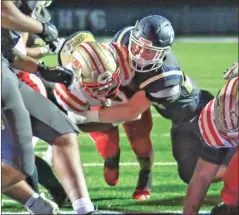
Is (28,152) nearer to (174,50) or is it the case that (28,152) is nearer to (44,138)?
(44,138)

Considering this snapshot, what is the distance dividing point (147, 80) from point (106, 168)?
33cm

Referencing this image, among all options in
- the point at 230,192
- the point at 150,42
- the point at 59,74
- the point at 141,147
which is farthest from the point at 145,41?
the point at 230,192

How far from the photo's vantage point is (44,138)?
2.03m

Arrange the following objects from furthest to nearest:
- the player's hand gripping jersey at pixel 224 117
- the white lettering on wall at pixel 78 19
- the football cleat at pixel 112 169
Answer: the football cleat at pixel 112 169, the white lettering on wall at pixel 78 19, the player's hand gripping jersey at pixel 224 117

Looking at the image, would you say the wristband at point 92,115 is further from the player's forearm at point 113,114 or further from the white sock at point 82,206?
the white sock at point 82,206

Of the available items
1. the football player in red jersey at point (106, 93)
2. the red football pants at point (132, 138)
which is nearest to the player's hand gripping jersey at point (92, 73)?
the football player in red jersey at point (106, 93)

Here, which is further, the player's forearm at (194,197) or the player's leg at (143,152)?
the player's leg at (143,152)

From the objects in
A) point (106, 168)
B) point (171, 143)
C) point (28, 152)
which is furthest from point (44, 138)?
point (171, 143)

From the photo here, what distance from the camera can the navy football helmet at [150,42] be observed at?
1962mm

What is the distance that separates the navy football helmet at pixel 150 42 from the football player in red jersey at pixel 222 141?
0.17 metres

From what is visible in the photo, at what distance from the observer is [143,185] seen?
2.15 meters

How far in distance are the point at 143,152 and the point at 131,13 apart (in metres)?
0.41

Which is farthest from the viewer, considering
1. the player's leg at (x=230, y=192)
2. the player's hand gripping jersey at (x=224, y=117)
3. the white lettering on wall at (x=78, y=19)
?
the white lettering on wall at (x=78, y=19)

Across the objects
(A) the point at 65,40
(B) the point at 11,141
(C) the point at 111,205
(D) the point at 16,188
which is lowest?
(C) the point at 111,205
